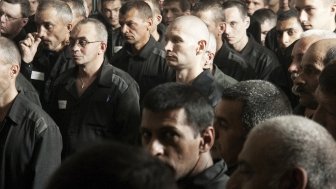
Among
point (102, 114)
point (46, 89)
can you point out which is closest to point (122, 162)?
point (102, 114)

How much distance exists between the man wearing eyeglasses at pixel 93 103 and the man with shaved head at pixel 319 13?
6.29ft

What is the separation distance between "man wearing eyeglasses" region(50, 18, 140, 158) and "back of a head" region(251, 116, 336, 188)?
3.13m

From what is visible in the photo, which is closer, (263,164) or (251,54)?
(263,164)

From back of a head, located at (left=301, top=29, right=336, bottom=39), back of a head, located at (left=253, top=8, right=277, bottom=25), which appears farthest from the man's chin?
back of a head, located at (left=253, top=8, right=277, bottom=25)

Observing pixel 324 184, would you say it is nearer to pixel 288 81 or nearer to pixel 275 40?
pixel 288 81

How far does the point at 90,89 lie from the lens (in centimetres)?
577

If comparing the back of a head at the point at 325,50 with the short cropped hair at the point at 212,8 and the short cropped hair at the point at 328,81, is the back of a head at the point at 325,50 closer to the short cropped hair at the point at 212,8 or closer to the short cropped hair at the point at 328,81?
the short cropped hair at the point at 328,81

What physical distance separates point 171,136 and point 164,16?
605 cm

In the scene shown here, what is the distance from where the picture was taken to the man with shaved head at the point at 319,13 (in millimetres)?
6719

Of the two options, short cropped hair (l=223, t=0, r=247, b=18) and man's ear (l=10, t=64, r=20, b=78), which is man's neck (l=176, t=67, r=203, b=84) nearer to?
man's ear (l=10, t=64, r=20, b=78)

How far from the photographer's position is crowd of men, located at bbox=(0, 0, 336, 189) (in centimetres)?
216

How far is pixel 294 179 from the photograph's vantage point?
2139mm

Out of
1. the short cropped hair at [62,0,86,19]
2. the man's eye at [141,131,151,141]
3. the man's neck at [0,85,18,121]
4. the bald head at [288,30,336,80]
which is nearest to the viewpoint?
the man's eye at [141,131,151,141]

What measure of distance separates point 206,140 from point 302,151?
1014 mm
